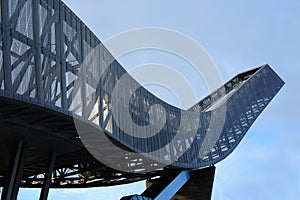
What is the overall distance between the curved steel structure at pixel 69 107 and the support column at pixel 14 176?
1010 mm

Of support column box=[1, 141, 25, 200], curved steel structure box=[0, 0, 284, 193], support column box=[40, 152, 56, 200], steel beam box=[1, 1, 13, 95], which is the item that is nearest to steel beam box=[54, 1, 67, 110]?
curved steel structure box=[0, 0, 284, 193]

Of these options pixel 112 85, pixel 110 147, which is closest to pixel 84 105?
pixel 112 85

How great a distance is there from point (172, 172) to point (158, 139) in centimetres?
553

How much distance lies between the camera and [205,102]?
70188 millimetres

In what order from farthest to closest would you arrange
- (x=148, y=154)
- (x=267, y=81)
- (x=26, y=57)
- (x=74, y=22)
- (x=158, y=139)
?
(x=267, y=81), (x=158, y=139), (x=148, y=154), (x=74, y=22), (x=26, y=57)

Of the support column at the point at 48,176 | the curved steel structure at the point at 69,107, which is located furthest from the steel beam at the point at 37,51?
the support column at the point at 48,176

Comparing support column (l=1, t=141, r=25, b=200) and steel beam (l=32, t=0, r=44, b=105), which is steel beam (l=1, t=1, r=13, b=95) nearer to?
steel beam (l=32, t=0, r=44, b=105)

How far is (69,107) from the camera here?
85.0ft

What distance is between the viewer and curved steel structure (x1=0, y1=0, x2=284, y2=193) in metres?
23.1

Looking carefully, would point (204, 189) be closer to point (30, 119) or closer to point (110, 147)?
point (110, 147)

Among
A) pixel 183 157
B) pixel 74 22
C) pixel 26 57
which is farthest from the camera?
pixel 183 157

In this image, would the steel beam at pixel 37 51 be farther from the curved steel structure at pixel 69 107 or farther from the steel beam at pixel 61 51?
the steel beam at pixel 61 51

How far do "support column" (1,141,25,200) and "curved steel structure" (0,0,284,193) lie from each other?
1.01m

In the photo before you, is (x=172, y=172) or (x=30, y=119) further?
(x=172, y=172)
